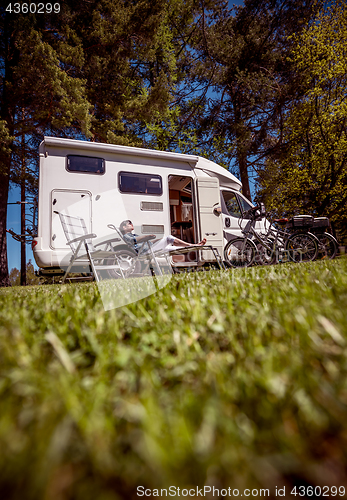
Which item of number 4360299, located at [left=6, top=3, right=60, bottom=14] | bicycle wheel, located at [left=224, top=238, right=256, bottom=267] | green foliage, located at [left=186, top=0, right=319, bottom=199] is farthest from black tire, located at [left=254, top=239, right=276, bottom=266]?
number 4360299, located at [left=6, top=3, right=60, bottom=14]

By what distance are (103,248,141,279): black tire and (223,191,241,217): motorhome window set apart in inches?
120

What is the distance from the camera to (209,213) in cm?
752

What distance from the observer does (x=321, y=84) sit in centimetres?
1246

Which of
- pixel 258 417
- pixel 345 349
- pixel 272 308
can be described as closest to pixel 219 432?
pixel 258 417

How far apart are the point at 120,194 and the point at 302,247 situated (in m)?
4.30

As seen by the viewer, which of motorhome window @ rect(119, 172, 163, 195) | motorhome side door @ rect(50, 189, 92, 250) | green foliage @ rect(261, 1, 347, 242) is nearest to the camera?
motorhome side door @ rect(50, 189, 92, 250)

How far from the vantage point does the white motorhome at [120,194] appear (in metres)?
6.02

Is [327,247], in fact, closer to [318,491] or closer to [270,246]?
[270,246]

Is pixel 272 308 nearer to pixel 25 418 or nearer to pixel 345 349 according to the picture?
pixel 345 349

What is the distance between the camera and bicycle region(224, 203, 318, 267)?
6578 mm

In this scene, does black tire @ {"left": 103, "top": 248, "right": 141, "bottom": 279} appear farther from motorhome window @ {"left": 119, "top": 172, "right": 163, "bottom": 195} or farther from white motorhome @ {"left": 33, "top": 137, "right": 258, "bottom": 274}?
motorhome window @ {"left": 119, "top": 172, "right": 163, "bottom": 195}

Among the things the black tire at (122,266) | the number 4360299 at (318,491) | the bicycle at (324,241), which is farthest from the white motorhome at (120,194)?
the number 4360299 at (318,491)

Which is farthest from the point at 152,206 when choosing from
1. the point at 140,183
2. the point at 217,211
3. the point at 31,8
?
the point at 31,8

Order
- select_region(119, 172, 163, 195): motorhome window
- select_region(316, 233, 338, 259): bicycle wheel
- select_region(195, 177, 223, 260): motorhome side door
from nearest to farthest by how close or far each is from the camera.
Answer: select_region(316, 233, 338, 259): bicycle wheel < select_region(119, 172, 163, 195): motorhome window < select_region(195, 177, 223, 260): motorhome side door
